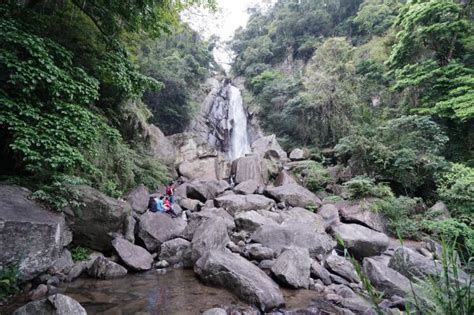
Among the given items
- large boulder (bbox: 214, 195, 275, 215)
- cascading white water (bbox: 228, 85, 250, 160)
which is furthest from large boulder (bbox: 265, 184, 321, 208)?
cascading white water (bbox: 228, 85, 250, 160)

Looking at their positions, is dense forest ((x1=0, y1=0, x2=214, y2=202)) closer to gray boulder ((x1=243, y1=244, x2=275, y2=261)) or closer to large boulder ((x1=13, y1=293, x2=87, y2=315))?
large boulder ((x1=13, y1=293, x2=87, y2=315))

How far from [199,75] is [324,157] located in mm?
11690

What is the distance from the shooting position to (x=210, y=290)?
5.32 meters

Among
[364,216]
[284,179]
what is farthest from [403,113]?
[284,179]

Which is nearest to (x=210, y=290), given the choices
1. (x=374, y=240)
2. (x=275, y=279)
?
(x=275, y=279)

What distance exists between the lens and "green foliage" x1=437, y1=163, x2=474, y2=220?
8.67 metres

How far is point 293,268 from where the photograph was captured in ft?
19.2

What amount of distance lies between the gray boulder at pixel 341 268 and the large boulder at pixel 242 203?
4.08 meters

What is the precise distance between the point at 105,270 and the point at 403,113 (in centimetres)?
1404

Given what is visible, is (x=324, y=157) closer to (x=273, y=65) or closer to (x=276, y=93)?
(x=276, y=93)

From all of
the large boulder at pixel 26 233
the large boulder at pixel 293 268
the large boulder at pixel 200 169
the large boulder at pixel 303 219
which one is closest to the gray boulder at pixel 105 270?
the large boulder at pixel 26 233

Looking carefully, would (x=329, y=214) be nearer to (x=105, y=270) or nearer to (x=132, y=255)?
(x=132, y=255)

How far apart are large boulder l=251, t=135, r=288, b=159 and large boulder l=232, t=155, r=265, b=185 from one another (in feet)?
3.21

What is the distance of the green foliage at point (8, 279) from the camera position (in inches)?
163
